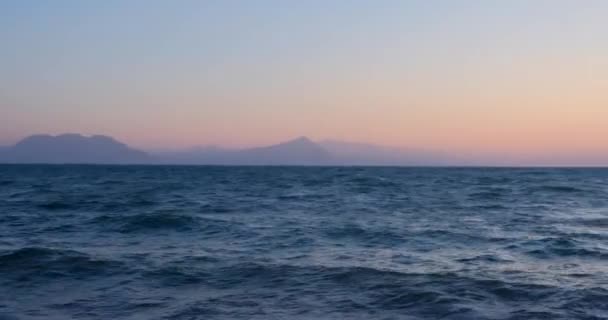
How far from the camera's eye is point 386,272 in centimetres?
1406

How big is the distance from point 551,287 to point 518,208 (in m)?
19.5

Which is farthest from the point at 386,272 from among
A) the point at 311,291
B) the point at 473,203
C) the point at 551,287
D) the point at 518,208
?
the point at 473,203

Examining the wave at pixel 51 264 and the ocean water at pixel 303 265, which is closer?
the ocean water at pixel 303 265

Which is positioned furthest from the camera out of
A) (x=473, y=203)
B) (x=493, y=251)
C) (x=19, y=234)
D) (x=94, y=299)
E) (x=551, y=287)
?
(x=473, y=203)

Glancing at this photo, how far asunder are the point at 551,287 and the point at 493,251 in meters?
4.51

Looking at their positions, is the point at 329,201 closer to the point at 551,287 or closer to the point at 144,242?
the point at 144,242

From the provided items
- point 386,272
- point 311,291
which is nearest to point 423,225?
point 386,272

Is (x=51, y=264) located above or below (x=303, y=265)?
below

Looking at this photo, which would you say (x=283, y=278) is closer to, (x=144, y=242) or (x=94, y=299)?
(x=94, y=299)

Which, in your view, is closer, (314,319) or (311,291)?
(314,319)

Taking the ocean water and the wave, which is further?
the wave

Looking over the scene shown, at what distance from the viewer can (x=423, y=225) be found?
2341 cm

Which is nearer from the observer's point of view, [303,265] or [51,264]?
[303,265]

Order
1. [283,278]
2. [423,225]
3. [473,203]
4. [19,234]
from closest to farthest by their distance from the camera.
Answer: [283,278] → [19,234] → [423,225] → [473,203]
